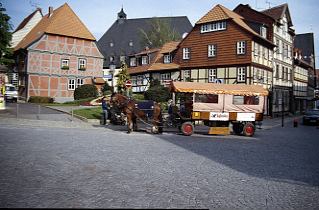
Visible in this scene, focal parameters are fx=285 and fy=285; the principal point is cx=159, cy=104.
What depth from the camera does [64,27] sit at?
3891 cm

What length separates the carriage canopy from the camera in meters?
15.0

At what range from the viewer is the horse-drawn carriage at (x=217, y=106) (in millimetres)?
15133

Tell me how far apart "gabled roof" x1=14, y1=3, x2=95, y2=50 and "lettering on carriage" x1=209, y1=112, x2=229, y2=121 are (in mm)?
29327

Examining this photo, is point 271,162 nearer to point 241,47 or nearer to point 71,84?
point 241,47

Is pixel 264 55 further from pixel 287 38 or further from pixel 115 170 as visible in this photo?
pixel 115 170

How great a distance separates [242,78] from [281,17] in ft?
45.4

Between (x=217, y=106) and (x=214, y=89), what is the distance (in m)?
0.93

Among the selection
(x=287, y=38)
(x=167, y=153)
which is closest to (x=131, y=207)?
(x=167, y=153)

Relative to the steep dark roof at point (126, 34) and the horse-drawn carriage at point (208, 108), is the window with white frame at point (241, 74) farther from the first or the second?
the steep dark roof at point (126, 34)

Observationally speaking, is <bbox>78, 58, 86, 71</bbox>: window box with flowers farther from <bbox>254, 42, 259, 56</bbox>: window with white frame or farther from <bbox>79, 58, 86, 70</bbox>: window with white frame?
<bbox>254, 42, 259, 56</bbox>: window with white frame

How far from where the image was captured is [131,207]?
445 centimetres

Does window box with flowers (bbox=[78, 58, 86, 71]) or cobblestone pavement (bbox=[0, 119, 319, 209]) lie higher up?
window box with flowers (bbox=[78, 58, 86, 71])

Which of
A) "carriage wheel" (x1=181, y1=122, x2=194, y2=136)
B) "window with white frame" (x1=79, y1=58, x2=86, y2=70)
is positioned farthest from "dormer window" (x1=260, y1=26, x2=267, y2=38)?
"carriage wheel" (x1=181, y1=122, x2=194, y2=136)

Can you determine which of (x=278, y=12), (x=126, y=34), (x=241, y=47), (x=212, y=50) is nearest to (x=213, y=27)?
(x=212, y=50)
